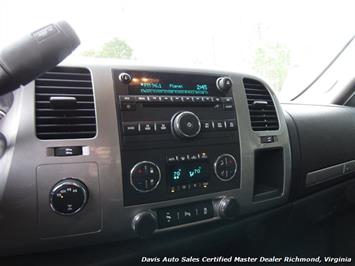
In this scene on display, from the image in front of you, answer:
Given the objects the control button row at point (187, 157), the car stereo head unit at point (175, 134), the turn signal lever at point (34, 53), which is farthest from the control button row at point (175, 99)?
the turn signal lever at point (34, 53)

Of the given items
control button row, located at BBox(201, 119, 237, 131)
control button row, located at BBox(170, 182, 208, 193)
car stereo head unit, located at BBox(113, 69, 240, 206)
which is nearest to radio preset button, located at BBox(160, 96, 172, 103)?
car stereo head unit, located at BBox(113, 69, 240, 206)

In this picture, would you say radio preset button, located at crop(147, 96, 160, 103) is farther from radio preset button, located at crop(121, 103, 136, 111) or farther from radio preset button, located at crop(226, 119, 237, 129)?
radio preset button, located at crop(226, 119, 237, 129)

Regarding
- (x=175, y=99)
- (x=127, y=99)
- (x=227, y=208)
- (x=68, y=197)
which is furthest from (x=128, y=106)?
(x=227, y=208)

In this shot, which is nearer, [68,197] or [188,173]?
[68,197]

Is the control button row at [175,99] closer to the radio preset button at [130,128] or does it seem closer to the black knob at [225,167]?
the radio preset button at [130,128]

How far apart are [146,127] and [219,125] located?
21cm

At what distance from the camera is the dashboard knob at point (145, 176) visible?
74 cm

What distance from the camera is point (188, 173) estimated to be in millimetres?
821

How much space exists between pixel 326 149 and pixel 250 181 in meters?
0.52

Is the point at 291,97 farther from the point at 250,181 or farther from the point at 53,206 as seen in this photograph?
the point at 53,206

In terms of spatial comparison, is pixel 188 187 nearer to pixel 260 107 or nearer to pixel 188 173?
pixel 188 173

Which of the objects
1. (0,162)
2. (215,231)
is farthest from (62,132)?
(215,231)

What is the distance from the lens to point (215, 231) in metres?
0.93

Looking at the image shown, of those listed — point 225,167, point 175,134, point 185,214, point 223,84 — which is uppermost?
point 223,84
